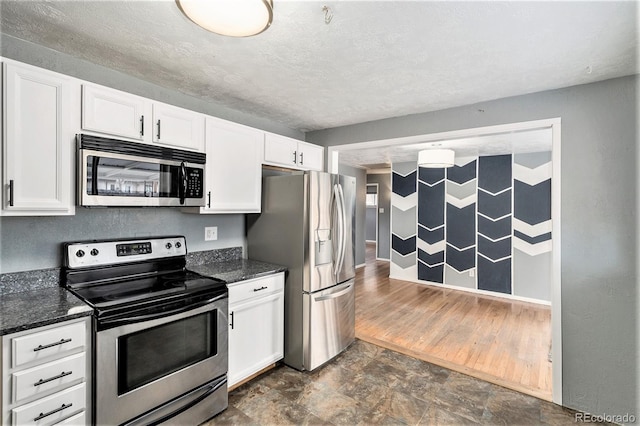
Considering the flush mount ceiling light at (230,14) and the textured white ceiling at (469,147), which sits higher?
the textured white ceiling at (469,147)

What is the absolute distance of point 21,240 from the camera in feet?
6.11

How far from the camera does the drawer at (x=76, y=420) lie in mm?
1523

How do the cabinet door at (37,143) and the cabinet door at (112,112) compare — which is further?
the cabinet door at (112,112)

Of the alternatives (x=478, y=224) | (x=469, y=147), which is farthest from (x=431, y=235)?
(x=469, y=147)

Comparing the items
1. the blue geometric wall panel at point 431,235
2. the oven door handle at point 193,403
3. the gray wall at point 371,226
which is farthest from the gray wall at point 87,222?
the gray wall at point 371,226

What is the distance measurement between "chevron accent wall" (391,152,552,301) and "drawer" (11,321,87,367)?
18.2ft

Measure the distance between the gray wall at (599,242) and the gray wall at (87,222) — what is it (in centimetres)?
290

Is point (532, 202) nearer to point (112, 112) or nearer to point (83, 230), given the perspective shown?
point (112, 112)

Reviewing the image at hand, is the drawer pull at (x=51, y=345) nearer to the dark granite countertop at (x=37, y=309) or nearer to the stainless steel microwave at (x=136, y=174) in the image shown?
the dark granite countertop at (x=37, y=309)

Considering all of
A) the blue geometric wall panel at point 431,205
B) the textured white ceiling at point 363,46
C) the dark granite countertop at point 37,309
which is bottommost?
the dark granite countertop at point 37,309

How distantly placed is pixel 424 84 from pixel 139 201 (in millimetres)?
2240

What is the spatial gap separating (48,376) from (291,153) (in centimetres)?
243

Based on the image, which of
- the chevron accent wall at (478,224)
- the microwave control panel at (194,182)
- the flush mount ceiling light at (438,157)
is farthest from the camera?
the chevron accent wall at (478,224)

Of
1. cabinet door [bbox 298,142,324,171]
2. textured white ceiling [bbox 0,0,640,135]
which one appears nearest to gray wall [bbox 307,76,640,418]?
textured white ceiling [bbox 0,0,640,135]
